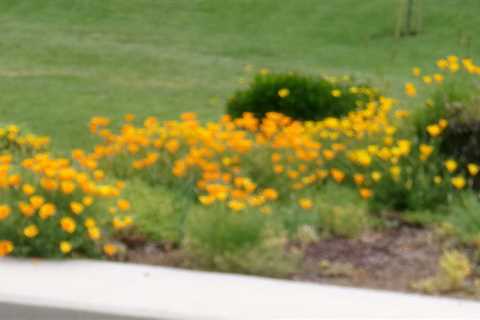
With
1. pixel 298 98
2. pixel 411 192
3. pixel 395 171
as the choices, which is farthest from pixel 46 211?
pixel 298 98

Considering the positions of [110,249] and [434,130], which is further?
[434,130]

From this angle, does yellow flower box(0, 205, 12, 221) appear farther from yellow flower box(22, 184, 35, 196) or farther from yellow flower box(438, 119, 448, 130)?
yellow flower box(438, 119, 448, 130)

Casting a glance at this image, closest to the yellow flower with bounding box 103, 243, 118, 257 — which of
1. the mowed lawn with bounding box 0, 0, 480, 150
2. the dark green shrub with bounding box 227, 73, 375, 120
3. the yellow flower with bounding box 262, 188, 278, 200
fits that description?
the yellow flower with bounding box 262, 188, 278, 200

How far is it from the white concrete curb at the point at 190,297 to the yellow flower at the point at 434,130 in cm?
208

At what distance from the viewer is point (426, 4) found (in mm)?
26938

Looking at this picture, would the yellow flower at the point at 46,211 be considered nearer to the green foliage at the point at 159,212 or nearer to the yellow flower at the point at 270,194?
the green foliage at the point at 159,212

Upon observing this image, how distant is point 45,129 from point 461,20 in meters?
15.0

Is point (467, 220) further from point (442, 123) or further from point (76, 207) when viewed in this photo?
point (76, 207)

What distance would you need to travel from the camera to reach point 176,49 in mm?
23156

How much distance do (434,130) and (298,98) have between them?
15.5 feet

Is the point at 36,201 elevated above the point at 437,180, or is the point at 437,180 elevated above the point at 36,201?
the point at 36,201

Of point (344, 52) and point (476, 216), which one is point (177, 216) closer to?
point (476, 216)

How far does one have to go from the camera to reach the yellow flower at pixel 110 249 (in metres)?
4.99

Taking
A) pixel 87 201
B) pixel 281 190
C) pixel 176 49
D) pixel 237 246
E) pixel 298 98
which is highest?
pixel 87 201
